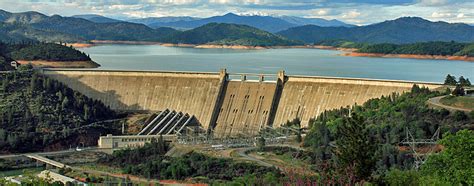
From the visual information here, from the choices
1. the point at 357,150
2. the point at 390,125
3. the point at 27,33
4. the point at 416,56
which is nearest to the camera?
the point at 357,150

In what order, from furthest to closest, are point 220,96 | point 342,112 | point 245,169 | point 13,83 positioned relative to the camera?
point 13,83 < point 220,96 < point 342,112 < point 245,169

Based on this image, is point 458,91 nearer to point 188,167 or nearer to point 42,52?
point 188,167

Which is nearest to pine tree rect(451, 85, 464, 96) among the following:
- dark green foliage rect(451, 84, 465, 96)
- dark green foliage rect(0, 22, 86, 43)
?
dark green foliage rect(451, 84, 465, 96)

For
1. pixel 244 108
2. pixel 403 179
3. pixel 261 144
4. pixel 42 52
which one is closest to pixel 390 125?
pixel 261 144

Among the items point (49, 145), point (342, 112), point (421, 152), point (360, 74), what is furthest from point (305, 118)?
point (360, 74)

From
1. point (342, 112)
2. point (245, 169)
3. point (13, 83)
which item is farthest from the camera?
point (13, 83)

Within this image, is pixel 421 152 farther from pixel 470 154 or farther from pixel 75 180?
pixel 75 180

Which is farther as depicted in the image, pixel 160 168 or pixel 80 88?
pixel 80 88

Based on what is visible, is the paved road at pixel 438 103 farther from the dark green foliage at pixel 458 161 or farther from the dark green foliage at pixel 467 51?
the dark green foliage at pixel 467 51
